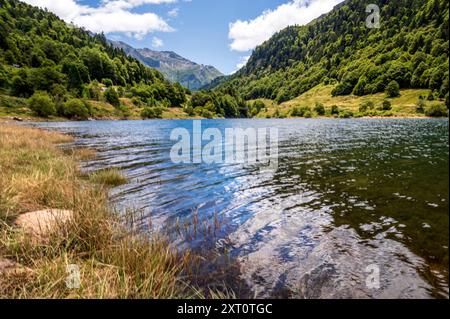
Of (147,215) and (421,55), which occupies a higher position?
(421,55)

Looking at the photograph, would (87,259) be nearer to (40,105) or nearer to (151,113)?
(40,105)

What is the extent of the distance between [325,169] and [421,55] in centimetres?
16731

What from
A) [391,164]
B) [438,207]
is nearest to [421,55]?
[391,164]

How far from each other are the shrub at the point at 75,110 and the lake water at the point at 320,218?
328 ft

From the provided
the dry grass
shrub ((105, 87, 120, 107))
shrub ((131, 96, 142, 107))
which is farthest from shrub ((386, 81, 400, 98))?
the dry grass

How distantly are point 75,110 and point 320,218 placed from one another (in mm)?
118136

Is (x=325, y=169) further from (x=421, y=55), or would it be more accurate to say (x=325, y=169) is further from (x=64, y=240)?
(x=421, y=55)

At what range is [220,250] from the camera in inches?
340

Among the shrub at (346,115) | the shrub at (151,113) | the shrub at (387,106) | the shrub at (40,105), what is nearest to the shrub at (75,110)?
the shrub at (40,105)

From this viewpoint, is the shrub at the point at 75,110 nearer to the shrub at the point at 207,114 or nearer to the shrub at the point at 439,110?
the shrub at the point at 207,114

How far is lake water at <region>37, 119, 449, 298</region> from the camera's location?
689 cm

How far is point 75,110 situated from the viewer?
4252 inches

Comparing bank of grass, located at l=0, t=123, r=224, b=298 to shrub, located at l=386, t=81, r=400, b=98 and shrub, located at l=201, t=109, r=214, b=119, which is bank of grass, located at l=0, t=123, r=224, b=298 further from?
shrub, located at l=201, t=109, r=214, b=119

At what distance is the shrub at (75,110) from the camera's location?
106 m
